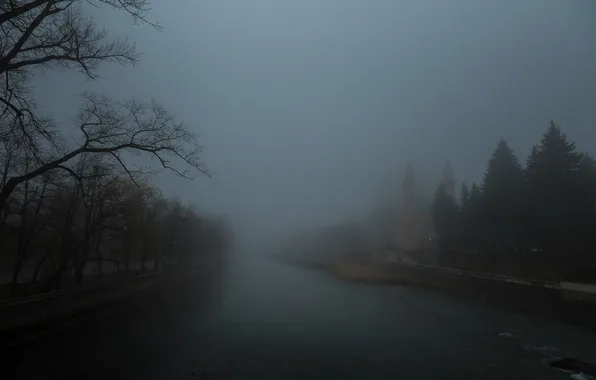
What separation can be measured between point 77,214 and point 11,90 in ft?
60.0

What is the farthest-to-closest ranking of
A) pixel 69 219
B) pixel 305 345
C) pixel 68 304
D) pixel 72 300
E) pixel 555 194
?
pixel 555 194
pixel 69 219
pixel 72 300
pixel 68 304
pixel 305 345

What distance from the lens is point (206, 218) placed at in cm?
9031

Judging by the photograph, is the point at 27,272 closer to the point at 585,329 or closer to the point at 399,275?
the point at 399,275

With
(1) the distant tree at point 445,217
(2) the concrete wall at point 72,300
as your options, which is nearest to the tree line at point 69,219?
(2) the concrete wall at point 72,300

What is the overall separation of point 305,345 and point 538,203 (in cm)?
3355

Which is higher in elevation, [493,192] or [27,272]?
[493,192]

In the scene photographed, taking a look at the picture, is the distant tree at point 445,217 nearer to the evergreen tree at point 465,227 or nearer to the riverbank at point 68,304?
the evergreen tree at point 465,227

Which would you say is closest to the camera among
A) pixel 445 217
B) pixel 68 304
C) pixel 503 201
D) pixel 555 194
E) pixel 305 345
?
pixel 305 345

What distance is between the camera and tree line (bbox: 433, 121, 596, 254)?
41312 millimetres

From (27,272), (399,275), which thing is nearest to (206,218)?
(27,272)

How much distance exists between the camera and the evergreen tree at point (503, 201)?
47.2 metres

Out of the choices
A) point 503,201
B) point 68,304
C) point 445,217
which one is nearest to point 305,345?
point 68,304

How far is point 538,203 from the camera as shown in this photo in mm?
43656

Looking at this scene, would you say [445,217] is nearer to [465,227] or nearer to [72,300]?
[465,227]
